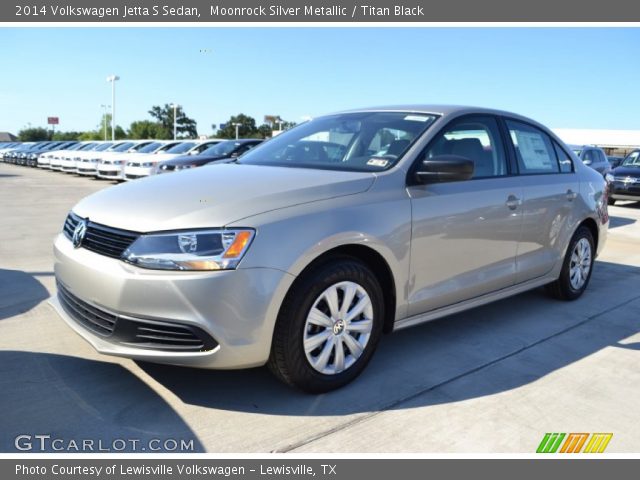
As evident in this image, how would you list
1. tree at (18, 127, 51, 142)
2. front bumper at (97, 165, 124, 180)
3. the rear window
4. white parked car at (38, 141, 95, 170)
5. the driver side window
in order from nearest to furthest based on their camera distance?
1. the driver side window
2. the rear window
3. front bumper at (97, 165, 124, 180)
4. white parked car at (38, 141, 95, 170)
5. tree at (18, 127, 51, 142)

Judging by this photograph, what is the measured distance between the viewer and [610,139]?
59.6 metres

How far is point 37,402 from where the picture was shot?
2.96m

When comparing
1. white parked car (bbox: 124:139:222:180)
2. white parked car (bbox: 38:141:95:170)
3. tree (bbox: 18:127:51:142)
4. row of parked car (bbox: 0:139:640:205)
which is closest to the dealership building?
row of parked car (bbox: 0:139:640:205)

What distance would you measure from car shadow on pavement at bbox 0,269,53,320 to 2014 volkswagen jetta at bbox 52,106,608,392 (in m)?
1.28

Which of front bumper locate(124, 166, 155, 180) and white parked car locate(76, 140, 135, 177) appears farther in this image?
white parked car locate(76, 140, 135, 177)

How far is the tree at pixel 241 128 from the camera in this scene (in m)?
101

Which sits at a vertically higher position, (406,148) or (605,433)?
(406,148)

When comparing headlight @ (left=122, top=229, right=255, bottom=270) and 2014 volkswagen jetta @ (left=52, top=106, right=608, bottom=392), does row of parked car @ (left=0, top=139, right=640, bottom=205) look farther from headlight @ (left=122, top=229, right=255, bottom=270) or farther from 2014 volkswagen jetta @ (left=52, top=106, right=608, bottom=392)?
headlight @ (left=122, top=229, right=255, bottom=270)

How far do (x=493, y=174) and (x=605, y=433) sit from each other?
1.96 m

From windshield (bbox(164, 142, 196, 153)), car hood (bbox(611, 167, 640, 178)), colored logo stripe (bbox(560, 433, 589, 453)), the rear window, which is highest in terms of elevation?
windshield (bbox(164, 142, 196, 153))

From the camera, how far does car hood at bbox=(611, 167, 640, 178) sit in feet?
48.5

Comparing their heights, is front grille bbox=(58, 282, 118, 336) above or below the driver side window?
below
